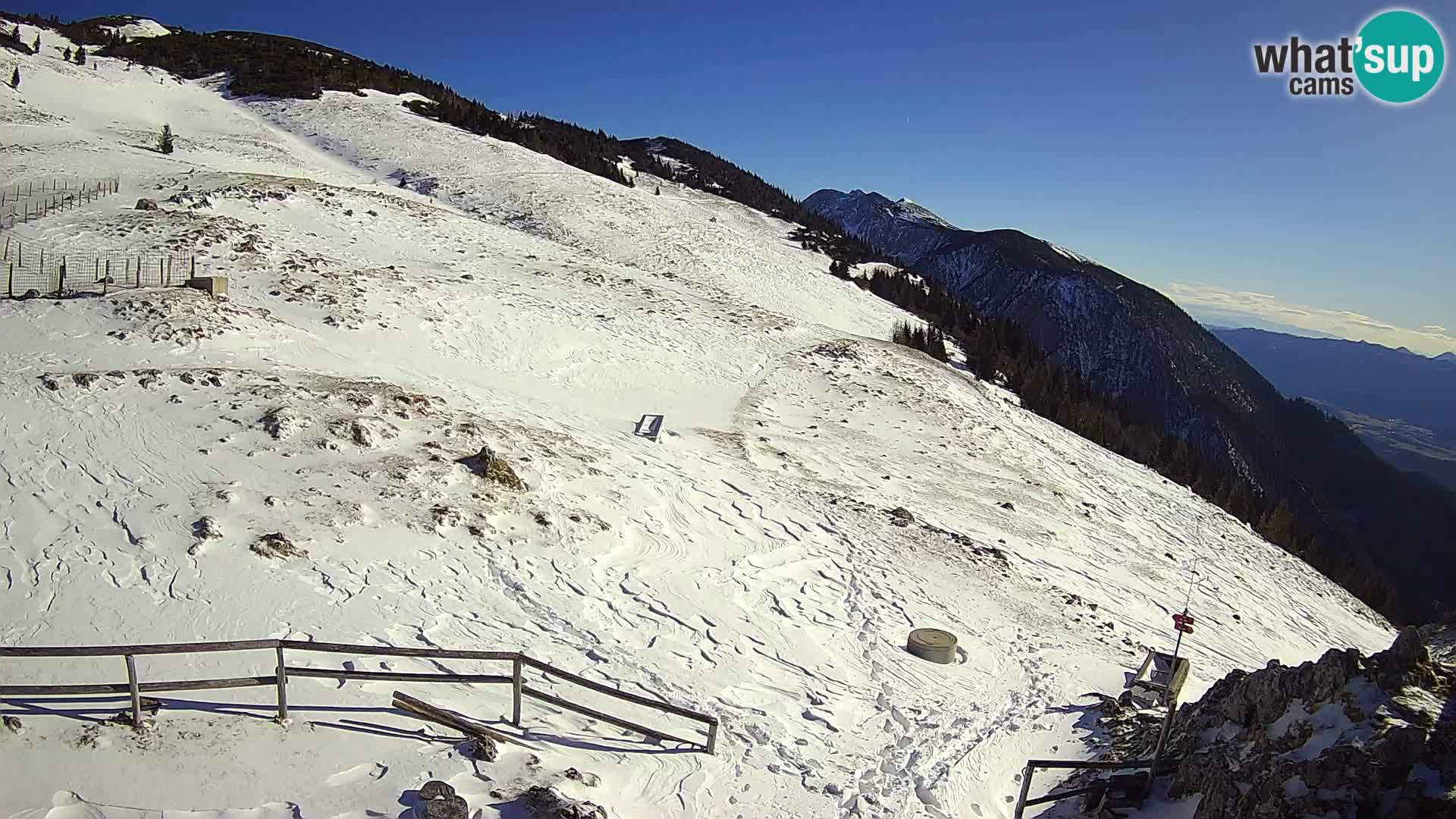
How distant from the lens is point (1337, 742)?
5492 mm

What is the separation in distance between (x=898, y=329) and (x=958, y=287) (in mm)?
70193

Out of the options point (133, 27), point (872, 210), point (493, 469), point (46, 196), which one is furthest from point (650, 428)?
point (872, 210)

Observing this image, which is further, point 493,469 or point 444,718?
point 493,469

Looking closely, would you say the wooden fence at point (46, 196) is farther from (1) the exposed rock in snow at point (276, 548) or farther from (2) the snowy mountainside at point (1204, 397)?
(2) the snowy mountainside at point (1204, 397)

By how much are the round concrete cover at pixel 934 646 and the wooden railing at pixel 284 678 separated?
4061 mm

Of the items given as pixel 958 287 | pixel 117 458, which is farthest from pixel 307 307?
pixel 958 287

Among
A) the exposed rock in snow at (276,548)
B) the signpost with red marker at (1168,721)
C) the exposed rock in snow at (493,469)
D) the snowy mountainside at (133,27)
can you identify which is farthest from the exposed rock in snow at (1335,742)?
the snowy mountainside at (133,27)

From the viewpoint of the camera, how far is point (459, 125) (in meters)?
44.7

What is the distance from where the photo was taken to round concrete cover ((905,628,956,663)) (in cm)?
1099

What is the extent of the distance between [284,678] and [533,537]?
5.06 metres

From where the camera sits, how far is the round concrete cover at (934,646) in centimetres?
1099

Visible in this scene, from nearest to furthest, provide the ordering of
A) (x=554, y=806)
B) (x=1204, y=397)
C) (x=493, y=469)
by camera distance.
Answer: (x=554, y=806) → (x=493, y=469) → (x=1204, y=397)

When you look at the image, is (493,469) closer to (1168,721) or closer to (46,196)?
(1168,721)

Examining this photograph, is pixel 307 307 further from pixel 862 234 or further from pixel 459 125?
pixel 862 234
